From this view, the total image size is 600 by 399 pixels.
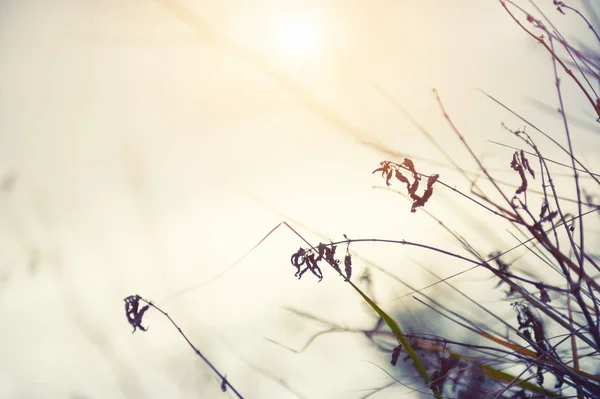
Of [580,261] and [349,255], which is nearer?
[580,261]

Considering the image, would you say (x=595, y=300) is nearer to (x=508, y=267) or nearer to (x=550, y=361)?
(x=550, y=361)

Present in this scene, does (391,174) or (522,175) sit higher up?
(391,174)

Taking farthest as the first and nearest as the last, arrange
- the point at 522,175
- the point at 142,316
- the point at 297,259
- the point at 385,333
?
the point at 385,333 → the point at 142,316 → the point at 297,259 → the point at 522,175

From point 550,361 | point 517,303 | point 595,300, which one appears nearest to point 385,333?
point 517,303

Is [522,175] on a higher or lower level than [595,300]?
higher

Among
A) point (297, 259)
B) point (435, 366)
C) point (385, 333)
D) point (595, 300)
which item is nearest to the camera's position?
point (595, 300)

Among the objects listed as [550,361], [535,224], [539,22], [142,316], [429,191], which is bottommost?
[550,361]

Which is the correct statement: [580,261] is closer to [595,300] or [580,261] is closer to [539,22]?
[595,300]

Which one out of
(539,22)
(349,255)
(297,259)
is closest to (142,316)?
(297,259)

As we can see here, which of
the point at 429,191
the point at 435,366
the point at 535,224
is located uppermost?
the point at 429,191
